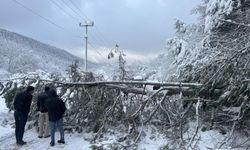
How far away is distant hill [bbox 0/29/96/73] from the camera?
60.7 metres

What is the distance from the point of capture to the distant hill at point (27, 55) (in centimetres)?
6072

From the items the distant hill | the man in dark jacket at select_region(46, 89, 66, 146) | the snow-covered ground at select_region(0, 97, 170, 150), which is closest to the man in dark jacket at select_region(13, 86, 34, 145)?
the snow-covered ground at select_region(0, 97, 170, 150)

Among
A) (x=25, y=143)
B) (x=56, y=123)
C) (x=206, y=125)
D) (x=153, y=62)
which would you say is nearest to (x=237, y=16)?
(x=206, y=125)

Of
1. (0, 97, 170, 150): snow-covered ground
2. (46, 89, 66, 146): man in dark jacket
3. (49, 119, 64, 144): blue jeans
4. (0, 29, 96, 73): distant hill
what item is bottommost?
(0, 97, 170, 150): snow-covered ground

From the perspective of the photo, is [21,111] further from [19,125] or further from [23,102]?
[19,125]

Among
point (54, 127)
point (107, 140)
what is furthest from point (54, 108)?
point (107, 140)

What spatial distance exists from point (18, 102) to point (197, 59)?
5587 mm

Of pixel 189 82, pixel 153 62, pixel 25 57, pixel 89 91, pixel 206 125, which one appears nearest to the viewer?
pixel 206 125

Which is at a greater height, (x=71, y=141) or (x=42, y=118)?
(x=42, y=118)

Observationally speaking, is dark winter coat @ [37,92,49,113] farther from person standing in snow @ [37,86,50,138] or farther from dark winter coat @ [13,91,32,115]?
dark winter coat @ [13,91,32,115]

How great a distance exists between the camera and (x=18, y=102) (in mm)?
11383

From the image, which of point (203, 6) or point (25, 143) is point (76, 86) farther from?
point (203, 6)

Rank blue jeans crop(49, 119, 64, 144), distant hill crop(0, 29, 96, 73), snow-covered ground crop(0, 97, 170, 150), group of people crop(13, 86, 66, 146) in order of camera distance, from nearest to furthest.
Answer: snow-covered ground crop(0, 97, 170, 150), blue jeans crop(49, 119, 64, 144), group of people crop(13, 86, 66, 146), distant hill crop(0, 29, 96, 73)

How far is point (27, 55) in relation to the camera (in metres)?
64.9
